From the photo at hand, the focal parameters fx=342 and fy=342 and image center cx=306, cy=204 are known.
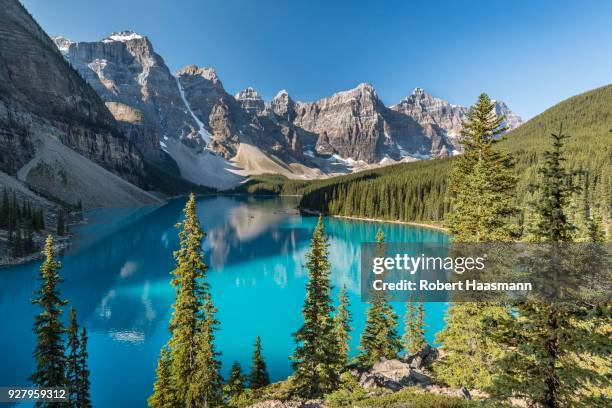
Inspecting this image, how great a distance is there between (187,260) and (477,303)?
1345 cm

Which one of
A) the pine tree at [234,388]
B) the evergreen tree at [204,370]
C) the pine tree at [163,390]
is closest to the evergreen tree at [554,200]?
the evergreen tree at [204,370]

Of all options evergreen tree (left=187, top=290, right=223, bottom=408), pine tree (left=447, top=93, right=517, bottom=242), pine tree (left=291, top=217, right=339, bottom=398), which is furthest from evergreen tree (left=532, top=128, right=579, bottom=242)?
evergreen tree (left=187, top=290, right=223, bottom=408)

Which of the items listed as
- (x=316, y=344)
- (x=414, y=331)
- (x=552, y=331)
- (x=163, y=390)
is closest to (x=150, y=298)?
(x=163, y=390)

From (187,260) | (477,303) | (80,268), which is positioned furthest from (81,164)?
(477,303)

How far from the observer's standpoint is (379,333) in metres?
24.5

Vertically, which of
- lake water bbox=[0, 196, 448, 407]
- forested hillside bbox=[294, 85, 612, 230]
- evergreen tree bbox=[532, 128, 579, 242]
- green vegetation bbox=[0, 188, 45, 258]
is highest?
forested hillside bbox=[294, 85, 612, 230]

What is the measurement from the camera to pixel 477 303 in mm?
15281

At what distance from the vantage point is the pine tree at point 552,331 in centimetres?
679

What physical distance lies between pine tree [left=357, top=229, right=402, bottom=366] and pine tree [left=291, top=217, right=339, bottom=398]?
5130 millimetres

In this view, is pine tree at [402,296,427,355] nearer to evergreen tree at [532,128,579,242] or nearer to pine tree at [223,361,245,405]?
pine tree at [223,361,245,405]

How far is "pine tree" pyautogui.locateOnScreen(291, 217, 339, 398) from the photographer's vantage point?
18906mm

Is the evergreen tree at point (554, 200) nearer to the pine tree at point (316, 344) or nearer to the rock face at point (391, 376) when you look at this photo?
the pine tree at point (316, 344)

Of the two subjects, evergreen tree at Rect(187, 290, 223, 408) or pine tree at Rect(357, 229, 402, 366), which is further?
pine tree at Rect(357, 229, 402, 366)

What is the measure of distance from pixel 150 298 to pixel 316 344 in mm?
30718
